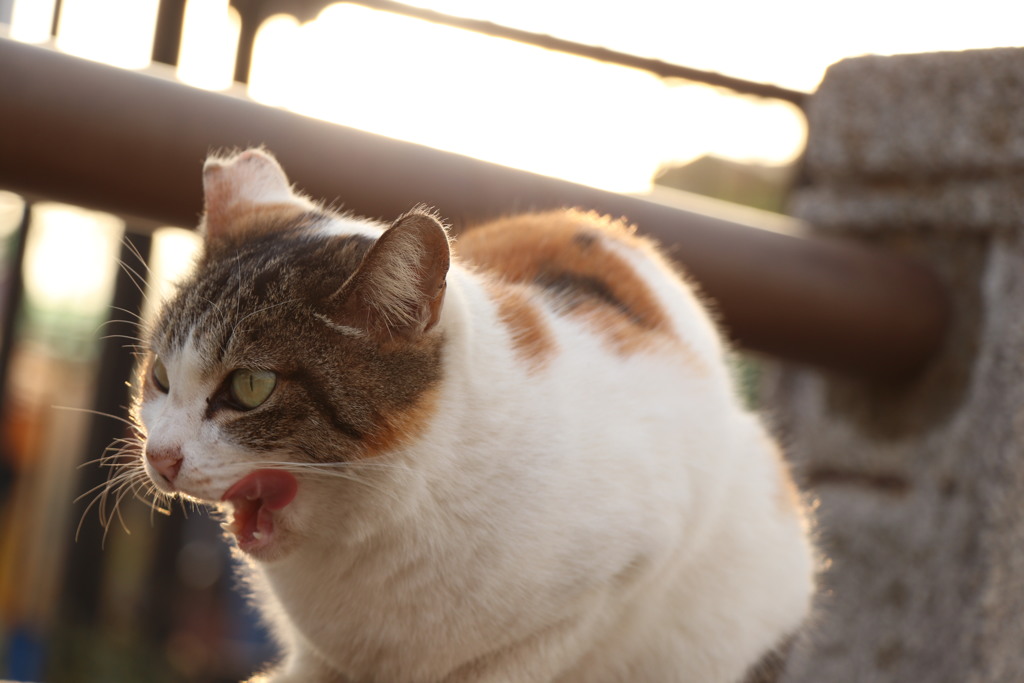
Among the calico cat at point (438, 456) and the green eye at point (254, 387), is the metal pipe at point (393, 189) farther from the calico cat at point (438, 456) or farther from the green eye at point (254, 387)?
the green eye at point (254, 387)

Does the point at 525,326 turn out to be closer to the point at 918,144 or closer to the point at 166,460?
the point at 166,460

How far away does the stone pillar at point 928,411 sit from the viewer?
75.4 inches

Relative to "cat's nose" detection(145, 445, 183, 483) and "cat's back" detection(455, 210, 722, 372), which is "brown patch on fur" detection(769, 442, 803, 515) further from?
"cat's nose" detection(145, 445, 183, 483)

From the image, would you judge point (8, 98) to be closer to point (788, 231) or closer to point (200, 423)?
point (200, 423)

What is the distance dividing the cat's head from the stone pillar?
3.33 ft

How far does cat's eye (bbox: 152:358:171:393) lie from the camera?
4.35 ft

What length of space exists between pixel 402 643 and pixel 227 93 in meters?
0.91

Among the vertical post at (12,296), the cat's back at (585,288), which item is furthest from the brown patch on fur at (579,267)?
the vertical post at (12,296)

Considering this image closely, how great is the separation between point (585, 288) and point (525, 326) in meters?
0.22

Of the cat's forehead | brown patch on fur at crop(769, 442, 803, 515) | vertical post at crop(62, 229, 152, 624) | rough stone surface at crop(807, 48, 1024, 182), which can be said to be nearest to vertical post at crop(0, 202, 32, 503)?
vertical post at crop(62, 229, 152, 624)

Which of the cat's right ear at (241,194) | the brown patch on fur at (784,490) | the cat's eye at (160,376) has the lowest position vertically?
the brown patch on fur at (784,490)

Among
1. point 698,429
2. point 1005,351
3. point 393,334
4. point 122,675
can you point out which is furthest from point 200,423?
point 122,675

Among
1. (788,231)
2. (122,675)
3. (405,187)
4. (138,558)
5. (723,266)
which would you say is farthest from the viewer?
(138,558)

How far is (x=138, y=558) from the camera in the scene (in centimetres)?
499
